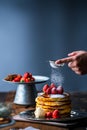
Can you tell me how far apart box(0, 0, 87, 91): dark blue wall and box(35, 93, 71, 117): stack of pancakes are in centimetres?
262

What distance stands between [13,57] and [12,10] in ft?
2.17

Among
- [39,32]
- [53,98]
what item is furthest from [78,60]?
[39,32]

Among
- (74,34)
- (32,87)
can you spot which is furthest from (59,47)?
(32,87)

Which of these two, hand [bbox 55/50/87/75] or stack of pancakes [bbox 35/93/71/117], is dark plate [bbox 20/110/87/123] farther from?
hand [bbox 55/50/87/75]

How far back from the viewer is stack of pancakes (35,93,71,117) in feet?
5.83

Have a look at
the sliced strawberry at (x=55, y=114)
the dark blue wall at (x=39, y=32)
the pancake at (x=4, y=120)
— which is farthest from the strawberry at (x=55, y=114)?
the dark blue wall at (x=39, y=32)

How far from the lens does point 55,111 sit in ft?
5.68

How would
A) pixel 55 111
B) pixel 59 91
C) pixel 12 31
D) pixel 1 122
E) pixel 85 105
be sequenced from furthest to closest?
pixel 12 31 < pixel 85 105 < pixel 59 91 < pixel 55 111 < pixel 1 122

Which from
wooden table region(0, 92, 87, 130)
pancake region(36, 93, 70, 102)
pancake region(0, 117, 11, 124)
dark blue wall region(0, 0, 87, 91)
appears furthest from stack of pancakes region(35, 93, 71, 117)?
dark blue wall region(0, 0, 87, 91)

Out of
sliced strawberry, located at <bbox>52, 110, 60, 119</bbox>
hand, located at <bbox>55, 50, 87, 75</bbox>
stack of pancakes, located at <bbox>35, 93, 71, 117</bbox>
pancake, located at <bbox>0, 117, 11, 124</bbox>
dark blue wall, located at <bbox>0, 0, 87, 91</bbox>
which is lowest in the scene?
pancake, located at <bbox>0, 117, 11, 124</bbox>

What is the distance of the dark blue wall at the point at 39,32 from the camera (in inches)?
174

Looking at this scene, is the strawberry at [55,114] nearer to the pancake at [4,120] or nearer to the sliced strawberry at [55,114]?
the sliced strawberry at [55,114]

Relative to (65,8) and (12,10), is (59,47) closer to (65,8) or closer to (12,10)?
(65,8)

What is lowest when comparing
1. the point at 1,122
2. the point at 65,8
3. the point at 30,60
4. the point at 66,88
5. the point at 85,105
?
the point at 1,122
